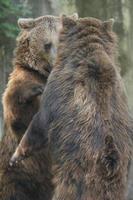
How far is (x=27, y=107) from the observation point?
712 cm

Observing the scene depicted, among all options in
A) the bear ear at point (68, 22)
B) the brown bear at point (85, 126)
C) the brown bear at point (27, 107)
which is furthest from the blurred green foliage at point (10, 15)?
the brown bear at point (85, 126)

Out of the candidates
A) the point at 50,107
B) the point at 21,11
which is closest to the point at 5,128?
the point at 50,107

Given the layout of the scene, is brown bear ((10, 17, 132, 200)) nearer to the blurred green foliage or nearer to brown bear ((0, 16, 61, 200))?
brown bear ((0, 16, 61, 200))

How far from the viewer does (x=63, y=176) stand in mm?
5750

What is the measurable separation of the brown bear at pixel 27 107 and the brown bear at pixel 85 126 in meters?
0.96

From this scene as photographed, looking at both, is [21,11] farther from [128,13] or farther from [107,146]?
[107,146]

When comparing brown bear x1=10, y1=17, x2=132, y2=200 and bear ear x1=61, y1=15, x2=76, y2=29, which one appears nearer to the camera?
brown bear x1=10, y1=17, x2=132, y2=200

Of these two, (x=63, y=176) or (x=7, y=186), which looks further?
(x=7, y=186)

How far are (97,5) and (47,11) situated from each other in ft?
2.65

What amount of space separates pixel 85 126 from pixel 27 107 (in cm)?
148

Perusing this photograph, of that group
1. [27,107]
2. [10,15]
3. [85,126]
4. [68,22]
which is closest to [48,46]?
[27,107]

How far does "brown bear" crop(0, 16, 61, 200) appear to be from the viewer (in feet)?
23.3

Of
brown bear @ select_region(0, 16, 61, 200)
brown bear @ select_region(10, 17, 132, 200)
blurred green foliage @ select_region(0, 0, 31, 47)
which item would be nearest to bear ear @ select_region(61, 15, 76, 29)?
brown bear @ select_region(10, 17, 132, 200)

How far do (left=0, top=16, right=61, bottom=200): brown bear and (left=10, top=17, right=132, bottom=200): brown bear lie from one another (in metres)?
0.96
